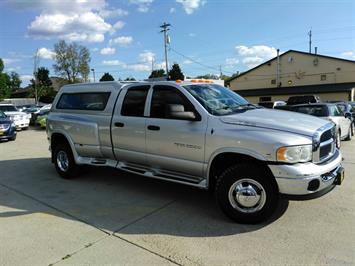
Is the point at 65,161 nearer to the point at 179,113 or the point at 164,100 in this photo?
the point at 164,100

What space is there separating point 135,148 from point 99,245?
1975 mm

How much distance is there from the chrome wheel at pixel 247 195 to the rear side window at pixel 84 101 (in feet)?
9.97

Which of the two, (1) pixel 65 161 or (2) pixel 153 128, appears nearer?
(2) pixel 153 128

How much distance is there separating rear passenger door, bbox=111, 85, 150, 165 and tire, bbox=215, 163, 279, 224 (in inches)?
63.8

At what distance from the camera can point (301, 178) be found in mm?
3711

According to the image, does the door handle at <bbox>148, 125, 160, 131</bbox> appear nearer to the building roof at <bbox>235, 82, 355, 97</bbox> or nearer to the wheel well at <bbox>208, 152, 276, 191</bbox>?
the wheel well at <bbox>208, 152, 276, 191</bbox>

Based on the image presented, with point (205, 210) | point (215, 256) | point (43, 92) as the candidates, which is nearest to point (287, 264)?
point (215, 256)

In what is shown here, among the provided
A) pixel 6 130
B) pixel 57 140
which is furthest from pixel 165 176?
pixel 6 130

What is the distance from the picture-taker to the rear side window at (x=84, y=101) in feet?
19.8

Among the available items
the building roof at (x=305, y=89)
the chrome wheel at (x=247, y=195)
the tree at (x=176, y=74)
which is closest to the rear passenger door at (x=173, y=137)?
the chrome wheel at (x=247, y=195)

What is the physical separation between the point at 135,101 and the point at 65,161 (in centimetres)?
Answer: 245

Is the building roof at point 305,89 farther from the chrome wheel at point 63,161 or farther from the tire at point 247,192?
the tire at point 247,192

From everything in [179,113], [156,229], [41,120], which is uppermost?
[179,113]

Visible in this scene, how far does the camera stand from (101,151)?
19.7 feet
